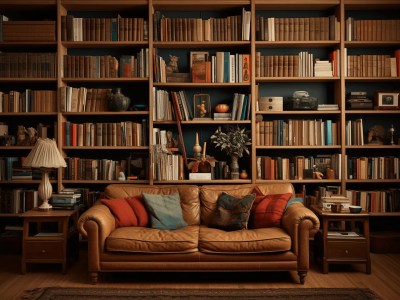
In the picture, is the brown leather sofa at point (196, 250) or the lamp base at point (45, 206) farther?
the lamp base at point (45, 206)

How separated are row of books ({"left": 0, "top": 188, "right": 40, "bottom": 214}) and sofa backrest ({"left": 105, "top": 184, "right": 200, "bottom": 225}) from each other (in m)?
1.03

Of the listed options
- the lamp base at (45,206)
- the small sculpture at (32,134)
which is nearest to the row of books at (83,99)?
the small sculpture at (32,134)

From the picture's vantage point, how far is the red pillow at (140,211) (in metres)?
4.87

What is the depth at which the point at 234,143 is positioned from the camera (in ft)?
18.4

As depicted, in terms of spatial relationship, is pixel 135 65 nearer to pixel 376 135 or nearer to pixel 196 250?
pixel 196 250

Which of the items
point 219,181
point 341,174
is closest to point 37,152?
point 219,181

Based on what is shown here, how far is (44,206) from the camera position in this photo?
5031mm

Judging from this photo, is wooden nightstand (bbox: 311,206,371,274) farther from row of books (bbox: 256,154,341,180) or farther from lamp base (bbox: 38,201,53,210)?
lamp base (bbox: 38,201,53,210)

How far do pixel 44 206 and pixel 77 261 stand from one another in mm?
679

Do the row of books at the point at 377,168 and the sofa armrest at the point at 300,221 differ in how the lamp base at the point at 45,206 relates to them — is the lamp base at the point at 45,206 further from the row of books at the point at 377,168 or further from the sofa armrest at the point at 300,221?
the row of books at the point at 377,168

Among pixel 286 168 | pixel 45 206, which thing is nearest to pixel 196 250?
pixel 45 206

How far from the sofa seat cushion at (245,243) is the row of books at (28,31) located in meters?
2.92

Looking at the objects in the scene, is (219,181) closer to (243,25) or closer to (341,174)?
(341,174)

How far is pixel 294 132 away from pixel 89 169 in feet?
7.71
